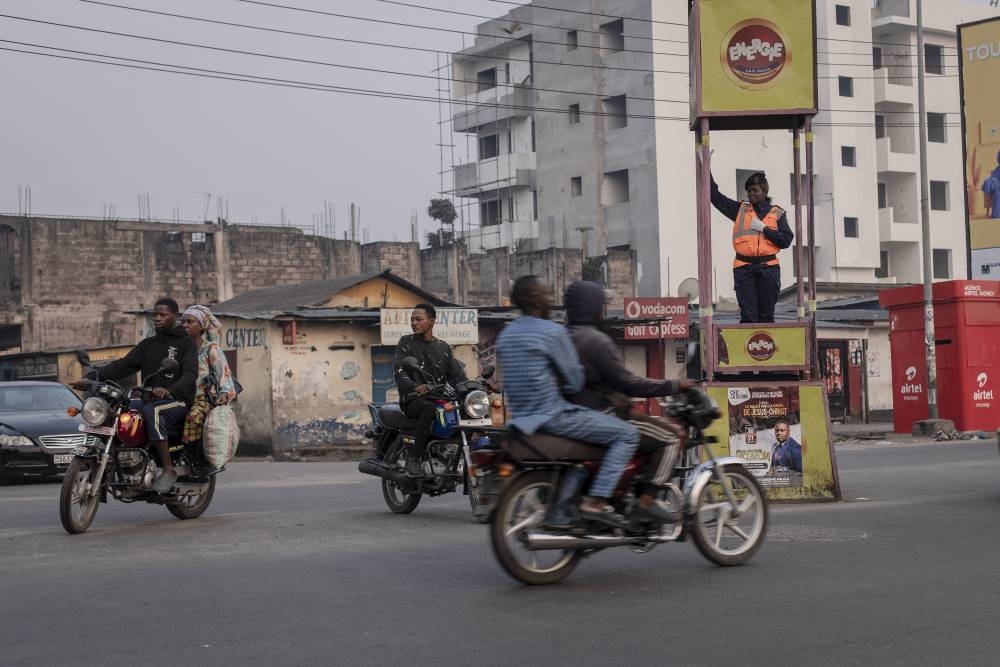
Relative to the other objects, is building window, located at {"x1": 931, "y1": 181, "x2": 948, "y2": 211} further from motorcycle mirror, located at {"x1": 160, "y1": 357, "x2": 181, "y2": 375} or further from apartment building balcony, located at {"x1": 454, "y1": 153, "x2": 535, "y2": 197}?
motorcycle mirror, located at {"x1": 160, "y1": 357, "x2": 181, "y2": 375}

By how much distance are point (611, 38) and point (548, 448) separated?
55.0 m

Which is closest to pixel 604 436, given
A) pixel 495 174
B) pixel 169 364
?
pixel 169 364

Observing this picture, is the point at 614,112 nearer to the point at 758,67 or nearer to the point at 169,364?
the point at 758,67

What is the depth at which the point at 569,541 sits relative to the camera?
6707 millimetres

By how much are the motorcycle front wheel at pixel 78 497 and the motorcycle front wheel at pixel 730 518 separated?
16.0 ft

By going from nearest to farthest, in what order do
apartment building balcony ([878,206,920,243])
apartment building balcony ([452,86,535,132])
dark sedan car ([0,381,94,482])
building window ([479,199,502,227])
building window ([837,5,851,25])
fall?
dark sedan car ([0,381,94,482]) → building window ([837,5,851,25]) → apartment building balcony ([878,206,920,243]) → apartment building balcony ([452,86,535,132]) → building window ([479,199,502,227])

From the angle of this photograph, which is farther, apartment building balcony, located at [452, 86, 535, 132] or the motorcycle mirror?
apartment building balcony, located at [452, 86, 535, 132]

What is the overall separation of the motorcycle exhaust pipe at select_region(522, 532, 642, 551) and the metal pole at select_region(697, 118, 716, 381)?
445cm

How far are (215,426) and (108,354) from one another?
25750mm

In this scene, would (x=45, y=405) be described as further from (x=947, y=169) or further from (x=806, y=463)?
(x=947, y=169)

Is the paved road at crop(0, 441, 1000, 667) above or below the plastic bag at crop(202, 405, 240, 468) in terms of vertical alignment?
below

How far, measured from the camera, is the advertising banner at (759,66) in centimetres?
1155

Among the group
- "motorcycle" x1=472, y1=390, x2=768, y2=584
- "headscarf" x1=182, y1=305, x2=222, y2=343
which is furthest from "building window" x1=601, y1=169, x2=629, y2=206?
"motorcycle" x1=472, y1=390, x2=768, y2=584

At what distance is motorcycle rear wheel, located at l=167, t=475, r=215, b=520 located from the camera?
10430 millimetres
